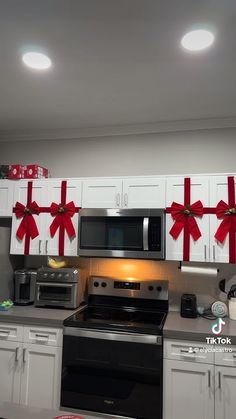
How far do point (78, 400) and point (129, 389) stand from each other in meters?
0.38

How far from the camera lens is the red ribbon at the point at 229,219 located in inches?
91.3

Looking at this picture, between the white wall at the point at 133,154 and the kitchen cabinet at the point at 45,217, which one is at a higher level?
the white wall at the point at 133,154

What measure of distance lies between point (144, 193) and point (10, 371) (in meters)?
1.76

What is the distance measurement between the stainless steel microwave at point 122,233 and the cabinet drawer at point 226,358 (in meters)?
0.78

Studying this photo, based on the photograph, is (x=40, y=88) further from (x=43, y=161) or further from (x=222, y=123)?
(x=222, y=123)

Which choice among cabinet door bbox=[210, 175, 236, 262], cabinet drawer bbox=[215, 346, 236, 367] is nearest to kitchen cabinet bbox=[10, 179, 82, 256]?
cabinet door bbox=[210, 175, 236, 262]

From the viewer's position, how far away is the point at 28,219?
9.02 ft

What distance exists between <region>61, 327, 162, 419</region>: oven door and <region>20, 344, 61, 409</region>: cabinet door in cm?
7

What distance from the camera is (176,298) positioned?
270 cm

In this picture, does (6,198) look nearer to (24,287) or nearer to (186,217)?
(24,287)

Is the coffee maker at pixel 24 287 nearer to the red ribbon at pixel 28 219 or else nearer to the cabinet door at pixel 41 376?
the red ribbon at pixel 28 219

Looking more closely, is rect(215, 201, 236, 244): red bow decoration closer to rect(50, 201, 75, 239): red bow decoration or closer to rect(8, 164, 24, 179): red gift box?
rect(50, 201, 75, 239): red bow decoration

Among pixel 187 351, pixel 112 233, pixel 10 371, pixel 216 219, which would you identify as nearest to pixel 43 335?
pixel 10 371

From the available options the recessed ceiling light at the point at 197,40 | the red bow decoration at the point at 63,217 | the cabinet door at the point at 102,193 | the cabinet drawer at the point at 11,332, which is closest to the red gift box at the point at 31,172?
the red bow decoration at the point at 63,217
